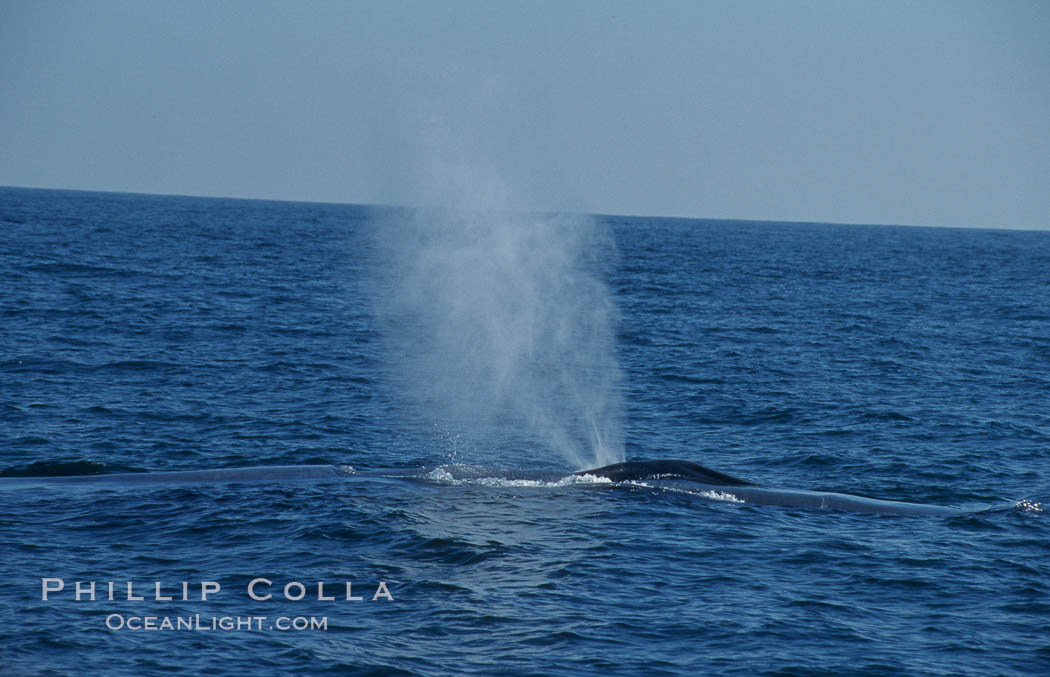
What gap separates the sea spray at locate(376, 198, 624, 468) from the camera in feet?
111

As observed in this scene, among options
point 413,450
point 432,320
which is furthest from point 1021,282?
point 413,450

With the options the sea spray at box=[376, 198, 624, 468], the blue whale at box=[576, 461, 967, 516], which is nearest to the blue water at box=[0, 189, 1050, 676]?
the blue whale at box=[576, 461, 967, 516]

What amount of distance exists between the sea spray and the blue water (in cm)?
100

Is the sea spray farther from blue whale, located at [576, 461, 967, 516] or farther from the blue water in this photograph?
blue whale, located at [576, 461, 967, 516]

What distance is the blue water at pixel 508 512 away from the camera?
50.2 ft

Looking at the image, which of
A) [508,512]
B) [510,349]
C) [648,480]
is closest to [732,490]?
[648,480]

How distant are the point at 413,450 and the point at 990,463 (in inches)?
597

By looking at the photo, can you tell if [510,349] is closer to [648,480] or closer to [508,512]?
[648,480]

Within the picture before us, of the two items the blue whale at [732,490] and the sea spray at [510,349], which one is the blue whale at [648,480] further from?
the sea spray at [510,349]

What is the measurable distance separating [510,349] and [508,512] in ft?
93.2

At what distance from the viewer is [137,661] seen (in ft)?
47.1

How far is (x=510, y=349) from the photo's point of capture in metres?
50.1

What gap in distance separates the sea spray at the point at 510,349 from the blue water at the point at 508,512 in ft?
3.27

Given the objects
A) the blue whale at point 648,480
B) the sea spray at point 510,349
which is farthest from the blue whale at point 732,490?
the sea spray at point 510,349
